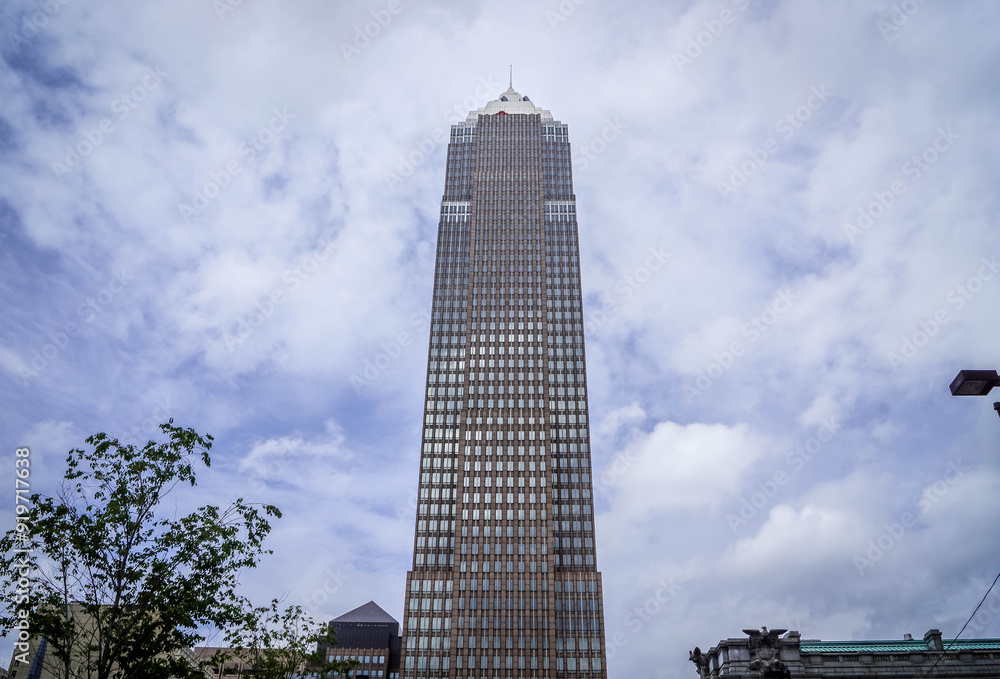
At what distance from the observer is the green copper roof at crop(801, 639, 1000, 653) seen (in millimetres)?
60625

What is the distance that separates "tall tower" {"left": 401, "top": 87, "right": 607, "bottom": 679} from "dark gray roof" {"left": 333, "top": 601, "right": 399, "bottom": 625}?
4831cm

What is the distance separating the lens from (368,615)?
169 m

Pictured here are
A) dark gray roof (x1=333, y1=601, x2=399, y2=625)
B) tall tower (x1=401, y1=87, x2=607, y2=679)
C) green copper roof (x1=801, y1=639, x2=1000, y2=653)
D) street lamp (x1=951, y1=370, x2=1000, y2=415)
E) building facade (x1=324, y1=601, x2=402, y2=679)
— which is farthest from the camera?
dark gray roof (x1=333, y1=601, x2=399, y2=625)

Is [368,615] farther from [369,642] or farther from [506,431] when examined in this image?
[506,431]

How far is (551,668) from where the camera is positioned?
4545 inches

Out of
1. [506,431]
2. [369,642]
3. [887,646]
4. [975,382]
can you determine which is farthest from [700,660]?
[369,642]

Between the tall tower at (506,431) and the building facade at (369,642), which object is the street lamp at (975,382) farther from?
the building facade at (369,642)

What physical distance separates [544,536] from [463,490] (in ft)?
58.1

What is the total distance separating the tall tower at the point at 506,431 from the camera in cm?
11869

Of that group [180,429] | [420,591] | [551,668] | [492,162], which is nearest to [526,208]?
[492,162]

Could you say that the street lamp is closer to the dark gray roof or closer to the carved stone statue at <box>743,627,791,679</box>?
the carved stone statue at <box>743,627,791,679</box>

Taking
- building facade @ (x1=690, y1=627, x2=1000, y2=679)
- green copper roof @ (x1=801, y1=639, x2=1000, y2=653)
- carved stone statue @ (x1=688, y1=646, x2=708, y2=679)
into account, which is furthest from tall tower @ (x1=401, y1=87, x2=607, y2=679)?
building facade @ (x1=690, y1=627, x2=1000, y2=679)

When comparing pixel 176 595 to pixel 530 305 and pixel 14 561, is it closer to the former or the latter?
pixel 14 561

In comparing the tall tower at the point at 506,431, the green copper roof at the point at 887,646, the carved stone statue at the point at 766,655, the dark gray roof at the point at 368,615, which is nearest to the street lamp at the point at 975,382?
the carved stone statue at the point at 766,655
